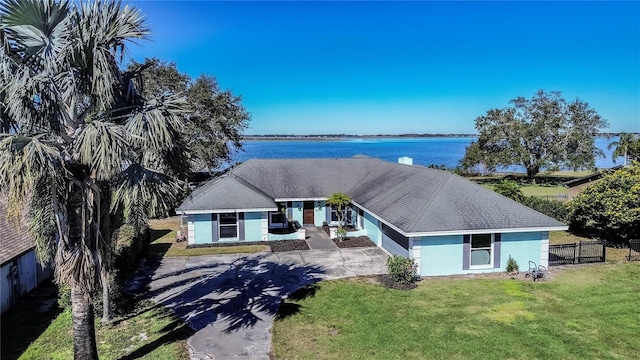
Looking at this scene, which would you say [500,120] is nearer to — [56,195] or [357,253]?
[357,253]

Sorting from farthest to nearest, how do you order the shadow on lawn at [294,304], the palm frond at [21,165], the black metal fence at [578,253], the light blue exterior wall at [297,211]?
the light blue exterior wall at [297,211], the black metal fence at [578,253], the shadow on lawn at [294,304], the palm frond at [21,165]

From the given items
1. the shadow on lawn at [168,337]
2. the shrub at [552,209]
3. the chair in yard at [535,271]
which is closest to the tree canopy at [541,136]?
the shrub at [552,209]

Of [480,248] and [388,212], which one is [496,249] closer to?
[480,248]

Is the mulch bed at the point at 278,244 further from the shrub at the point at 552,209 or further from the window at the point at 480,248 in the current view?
the shrub at the point at 552,209

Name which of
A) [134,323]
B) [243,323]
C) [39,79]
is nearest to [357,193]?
[243,323]

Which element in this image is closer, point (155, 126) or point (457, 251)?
point (155, 126)

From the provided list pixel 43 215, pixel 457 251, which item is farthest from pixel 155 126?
pixel 457 251

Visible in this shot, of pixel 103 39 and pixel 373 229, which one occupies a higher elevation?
pixel 103 39
